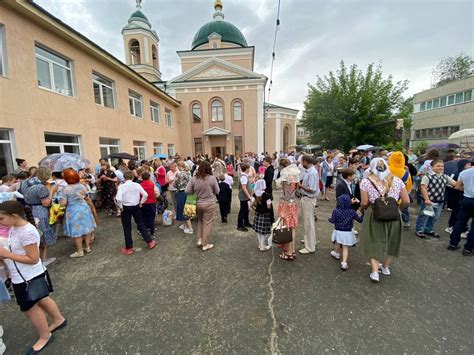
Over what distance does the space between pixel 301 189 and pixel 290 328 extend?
7.73 ft

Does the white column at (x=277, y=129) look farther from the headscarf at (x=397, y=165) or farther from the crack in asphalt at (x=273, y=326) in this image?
the crack in asphalt at (x=273, y=326)

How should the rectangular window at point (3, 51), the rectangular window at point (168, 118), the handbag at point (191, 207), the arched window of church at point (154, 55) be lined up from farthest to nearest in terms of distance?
1. the arched window of church at point (154, 55)
2. the rectangular window at point (168, 118)
3. the rectangular window at point (3, 51)
4. the handbag at point (191, 207)

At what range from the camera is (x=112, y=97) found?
36.1ft

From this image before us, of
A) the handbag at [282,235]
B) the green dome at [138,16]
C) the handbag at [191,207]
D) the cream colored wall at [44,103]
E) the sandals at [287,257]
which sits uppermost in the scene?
the green dome at [138,16]

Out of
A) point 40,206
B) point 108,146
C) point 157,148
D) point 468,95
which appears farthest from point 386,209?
point 468,95

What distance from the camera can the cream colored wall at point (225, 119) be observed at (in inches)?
839

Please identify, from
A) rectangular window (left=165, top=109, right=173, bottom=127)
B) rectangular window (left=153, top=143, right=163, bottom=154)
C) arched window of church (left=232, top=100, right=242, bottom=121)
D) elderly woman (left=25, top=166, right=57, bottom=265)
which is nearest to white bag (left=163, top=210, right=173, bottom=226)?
elderly woman (left=25, top=166, right=57, bottom=265)

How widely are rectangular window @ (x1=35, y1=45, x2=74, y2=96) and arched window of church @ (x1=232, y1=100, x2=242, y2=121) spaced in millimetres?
15293

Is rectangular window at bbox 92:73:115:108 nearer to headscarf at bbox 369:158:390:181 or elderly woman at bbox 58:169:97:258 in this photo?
elderly woman at bbox 58:169:97:258

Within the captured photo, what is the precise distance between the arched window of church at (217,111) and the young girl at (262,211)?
19.5 m

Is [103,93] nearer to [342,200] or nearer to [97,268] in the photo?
[97,268]

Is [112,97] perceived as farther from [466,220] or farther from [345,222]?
[466,220]

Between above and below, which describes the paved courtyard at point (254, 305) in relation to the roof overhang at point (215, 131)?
below

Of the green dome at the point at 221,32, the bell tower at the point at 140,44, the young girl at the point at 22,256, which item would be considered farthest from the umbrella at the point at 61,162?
the green dome at the point at 221,32
